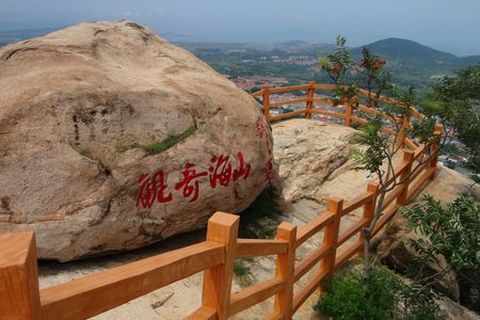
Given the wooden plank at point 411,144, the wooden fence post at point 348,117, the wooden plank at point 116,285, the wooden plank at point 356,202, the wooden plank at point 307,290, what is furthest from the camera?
the wooden fence post at point 348,117

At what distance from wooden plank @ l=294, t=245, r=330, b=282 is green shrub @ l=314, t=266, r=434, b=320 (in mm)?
397

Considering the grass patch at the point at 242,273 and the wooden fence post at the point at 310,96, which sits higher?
the wooden fence post at the point at 310,96

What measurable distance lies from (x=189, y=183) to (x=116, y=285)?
125 inches

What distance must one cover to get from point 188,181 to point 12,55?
7.79 feet

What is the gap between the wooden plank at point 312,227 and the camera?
14.1 ft

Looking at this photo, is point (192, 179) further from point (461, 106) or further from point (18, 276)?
point (18, 276)

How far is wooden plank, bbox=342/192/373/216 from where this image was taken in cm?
529

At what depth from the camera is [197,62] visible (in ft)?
22.8

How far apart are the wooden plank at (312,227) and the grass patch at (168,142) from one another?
1552mm

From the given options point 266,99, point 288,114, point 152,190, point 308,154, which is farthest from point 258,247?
point 288,114

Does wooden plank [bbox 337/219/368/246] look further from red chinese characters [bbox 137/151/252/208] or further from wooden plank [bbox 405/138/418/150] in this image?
wooden plank [bbox 405/138/418/150]

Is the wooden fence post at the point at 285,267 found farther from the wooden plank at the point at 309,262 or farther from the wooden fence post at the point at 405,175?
the wooden fence post at the point at 405,175

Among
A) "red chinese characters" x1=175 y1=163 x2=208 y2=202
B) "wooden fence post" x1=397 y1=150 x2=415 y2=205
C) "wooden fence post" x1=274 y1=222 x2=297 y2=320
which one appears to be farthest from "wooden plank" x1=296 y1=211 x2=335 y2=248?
"wooden fence post" x1=397 y1=150 x2=415 y2=205

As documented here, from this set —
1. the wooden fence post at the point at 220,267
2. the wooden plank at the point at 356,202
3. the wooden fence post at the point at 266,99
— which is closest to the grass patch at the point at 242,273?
the wooden plank at the point at 356,202
